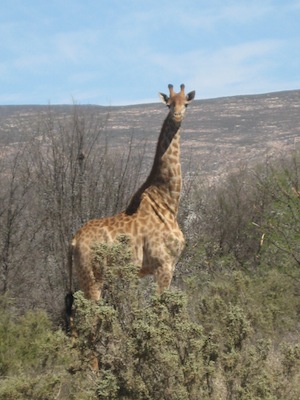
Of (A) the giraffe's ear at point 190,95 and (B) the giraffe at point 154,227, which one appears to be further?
(A) the giraffe's ear at point 190,95

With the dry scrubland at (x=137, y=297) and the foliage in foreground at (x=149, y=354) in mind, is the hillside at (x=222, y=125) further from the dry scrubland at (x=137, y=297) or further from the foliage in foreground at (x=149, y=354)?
the foliage in foreground at (x=149, y=354)

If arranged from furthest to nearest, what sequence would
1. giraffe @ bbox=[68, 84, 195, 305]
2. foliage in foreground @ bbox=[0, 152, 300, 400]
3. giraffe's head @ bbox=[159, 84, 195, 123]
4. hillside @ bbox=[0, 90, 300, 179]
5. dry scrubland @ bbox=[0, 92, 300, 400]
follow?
hillside @ bbox=[0, 90, 300, 179] → giraffe's head @ bbox=[159, 84, 195, 123] → giraffe @ bbox=[68, 84, 195, 305] → dry scrubland @ bbox=[0, 92, 300, 400] → foliage in foreground @ bbox=[0, 152, 300, 400]

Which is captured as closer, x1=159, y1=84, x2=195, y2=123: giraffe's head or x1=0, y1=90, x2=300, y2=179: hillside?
x1=159, y1=84, x2=195, y2=123: giraffe's head

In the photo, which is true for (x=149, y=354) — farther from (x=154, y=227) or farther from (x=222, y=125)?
(x=222, y=125)

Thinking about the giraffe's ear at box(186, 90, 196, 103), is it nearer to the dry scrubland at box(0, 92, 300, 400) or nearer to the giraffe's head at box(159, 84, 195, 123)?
the giraffe's head at box(159, 84, 195, 123)

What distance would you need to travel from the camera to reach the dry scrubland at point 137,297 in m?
5.62

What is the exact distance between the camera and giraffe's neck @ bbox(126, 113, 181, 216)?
10125 mm

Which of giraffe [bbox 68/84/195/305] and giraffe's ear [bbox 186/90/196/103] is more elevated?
giraffe's ear [bbox 186/90/196/103]

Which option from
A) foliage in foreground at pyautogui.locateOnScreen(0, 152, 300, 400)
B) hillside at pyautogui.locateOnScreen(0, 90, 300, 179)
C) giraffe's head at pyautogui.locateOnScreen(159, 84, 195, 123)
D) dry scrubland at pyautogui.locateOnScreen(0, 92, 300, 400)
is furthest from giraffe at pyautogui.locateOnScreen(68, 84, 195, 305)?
hillside at pyautogui.locateOnScreen(0, 90, 300, 179)

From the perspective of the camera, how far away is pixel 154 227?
32.1 feet

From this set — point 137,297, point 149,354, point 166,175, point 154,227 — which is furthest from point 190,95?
point 149,354

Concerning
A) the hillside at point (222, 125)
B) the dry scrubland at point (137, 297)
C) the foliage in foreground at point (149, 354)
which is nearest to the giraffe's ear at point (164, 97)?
the dry scrubland at point (137, 297)

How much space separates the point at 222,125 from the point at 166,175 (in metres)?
70.3

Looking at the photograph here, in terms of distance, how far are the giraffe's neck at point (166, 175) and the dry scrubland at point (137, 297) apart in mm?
1005
